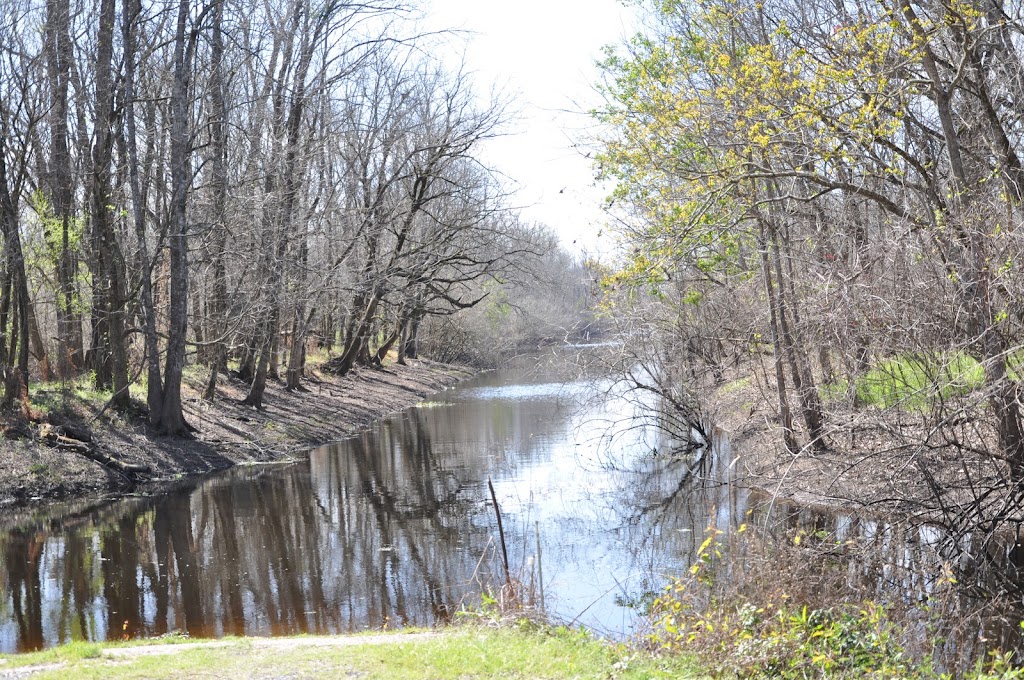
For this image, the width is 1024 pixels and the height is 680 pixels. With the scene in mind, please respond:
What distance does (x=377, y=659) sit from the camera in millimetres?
7797

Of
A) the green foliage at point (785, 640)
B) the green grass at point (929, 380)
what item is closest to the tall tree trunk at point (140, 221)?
the green grass at point (929, 380)

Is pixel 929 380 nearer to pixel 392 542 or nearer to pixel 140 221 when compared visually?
pixel 392 542

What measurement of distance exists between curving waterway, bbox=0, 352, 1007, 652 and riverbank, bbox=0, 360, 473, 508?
95 centimetres

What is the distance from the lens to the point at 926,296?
32.0 feet

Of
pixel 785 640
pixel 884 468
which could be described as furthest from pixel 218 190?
pixel 785 640

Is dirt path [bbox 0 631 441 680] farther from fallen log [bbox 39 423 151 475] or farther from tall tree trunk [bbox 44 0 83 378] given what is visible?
tall tree trunk [bbox 44 0 83 378]

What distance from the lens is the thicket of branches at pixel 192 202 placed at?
70.4 feet

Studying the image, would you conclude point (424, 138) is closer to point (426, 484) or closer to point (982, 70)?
point (426, 484)

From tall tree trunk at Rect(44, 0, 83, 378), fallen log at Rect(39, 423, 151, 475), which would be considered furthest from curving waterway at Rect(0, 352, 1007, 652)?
tall tree trunk at Rect(44, 0, 83, 378)

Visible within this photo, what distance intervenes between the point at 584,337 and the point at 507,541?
6872mm

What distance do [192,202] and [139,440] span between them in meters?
7.00

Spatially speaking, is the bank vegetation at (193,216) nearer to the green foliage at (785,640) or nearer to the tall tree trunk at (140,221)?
the tall tree trunk at (140,221)

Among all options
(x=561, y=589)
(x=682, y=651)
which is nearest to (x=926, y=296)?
(x=682, y=651)

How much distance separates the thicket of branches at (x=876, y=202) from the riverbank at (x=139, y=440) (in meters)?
10.7
